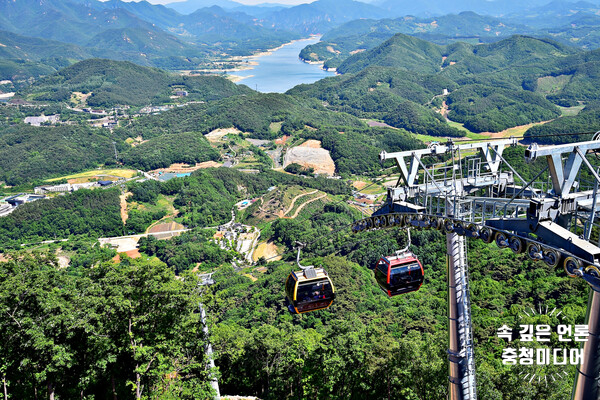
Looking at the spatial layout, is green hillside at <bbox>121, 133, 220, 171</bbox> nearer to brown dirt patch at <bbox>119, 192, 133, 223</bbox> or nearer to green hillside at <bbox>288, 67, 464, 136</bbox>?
brown dirt patch at <bbox>119, 192, 133, 223</bbox>

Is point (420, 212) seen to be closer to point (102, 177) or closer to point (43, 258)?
point (43, 258)

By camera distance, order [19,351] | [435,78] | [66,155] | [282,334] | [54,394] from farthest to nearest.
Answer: [435,78], [66,155], [282,334], [54,394], [19,351]

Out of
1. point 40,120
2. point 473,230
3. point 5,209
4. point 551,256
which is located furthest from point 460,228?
point 40,120

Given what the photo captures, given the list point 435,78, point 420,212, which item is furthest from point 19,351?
point 435,78

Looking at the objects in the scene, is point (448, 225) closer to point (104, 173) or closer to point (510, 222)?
point (510, 222)

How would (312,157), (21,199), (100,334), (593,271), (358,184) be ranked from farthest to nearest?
(312,157) < (358,184) < (21,199) < (100,334) < (593,271)

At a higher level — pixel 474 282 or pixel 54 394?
pixel 54 394

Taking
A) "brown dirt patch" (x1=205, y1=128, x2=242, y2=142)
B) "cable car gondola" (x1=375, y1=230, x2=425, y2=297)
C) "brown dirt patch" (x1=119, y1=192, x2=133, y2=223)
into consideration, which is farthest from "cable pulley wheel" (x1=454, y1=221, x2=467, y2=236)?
"brown dirt patch" (x1=205, y1=128, x2=242, y2=142)
